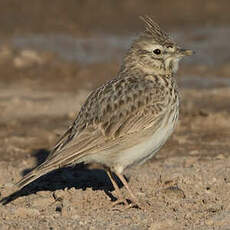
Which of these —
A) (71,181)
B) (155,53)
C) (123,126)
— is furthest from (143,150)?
(71,181)

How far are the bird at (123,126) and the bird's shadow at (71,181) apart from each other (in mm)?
716

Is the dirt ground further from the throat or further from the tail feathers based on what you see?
the throat

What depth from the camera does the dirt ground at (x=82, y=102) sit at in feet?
23.4

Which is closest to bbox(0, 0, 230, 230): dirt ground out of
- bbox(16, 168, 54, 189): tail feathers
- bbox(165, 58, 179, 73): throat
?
bbox(16, 168, 54, 189): tail feathers

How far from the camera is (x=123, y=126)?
23.9ft

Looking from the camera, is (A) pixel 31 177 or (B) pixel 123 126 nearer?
(A) pixel 31 177

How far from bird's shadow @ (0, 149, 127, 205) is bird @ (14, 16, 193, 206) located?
2.35 feet

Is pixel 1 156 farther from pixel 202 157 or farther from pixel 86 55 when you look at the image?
pixel 86 55

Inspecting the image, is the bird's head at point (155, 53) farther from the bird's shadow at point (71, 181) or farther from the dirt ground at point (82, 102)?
the bird's shadow at point (71, 181)

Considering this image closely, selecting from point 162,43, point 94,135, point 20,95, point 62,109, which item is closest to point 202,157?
point 162,43

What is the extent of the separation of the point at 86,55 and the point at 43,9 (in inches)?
160

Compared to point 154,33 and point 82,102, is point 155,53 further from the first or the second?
point 82,102

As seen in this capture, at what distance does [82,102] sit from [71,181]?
14.4 feet

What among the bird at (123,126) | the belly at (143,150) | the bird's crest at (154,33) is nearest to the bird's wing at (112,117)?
the bird at (123,126)
